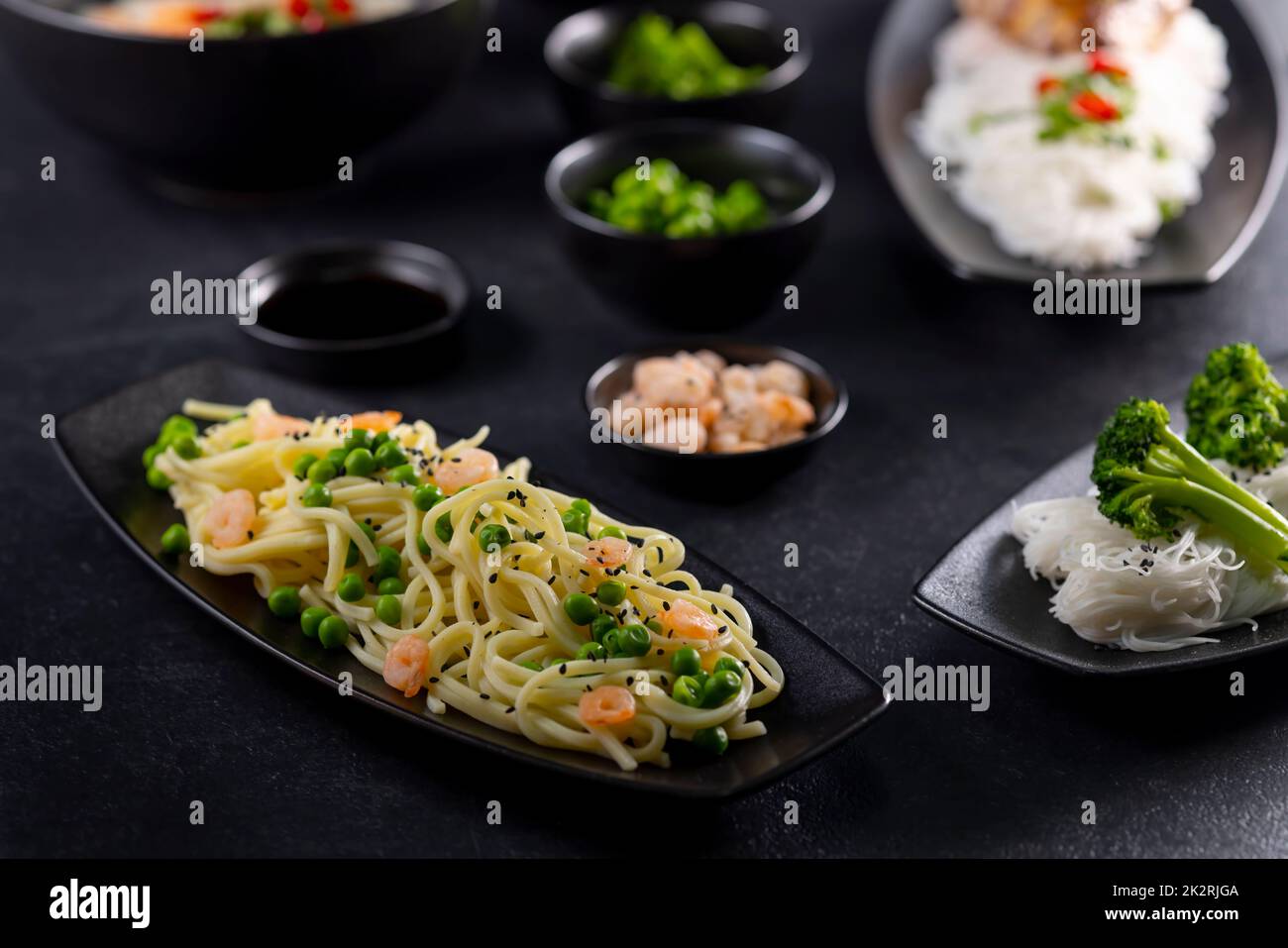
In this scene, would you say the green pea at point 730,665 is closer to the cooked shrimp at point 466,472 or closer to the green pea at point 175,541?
the cooked shrimp at point 466,472

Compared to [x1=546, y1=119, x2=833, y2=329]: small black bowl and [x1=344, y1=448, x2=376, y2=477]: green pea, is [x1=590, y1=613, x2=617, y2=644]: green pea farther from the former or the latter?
[x1=546, y1=119, x2=833, y2=329]: small black bowl

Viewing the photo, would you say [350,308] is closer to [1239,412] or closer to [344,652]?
[344,652]

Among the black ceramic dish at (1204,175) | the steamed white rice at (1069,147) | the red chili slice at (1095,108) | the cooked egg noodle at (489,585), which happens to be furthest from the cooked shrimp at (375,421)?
the red chili slice at (1095,108)

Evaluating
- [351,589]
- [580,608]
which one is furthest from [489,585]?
[351,589]

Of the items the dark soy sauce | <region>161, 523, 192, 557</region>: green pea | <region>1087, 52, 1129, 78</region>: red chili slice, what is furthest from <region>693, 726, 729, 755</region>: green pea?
<region>1087, 52, 1129, 78</region>: red chili slice

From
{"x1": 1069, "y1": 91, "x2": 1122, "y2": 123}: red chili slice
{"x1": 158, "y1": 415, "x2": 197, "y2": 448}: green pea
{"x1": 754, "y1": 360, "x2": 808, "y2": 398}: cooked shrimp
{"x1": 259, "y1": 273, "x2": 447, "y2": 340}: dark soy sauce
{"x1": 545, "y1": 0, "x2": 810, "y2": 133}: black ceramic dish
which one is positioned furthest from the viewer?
{"x1": 545, "y1": 0, "x2": 810, "y2": 133}: black ceramic dish
